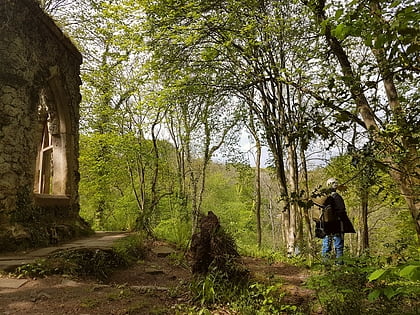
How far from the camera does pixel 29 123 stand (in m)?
5.81

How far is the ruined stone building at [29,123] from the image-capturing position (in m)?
5.27

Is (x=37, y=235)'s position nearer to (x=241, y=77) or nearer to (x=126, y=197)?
(x=241, y=77)

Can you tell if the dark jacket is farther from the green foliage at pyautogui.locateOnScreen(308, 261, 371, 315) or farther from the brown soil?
the green foliage at pyautogui.locateOnScreen(308, 261, 371, 315)

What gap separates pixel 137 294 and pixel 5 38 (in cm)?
480

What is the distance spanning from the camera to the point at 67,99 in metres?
7.89

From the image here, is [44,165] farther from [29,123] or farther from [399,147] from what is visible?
[399,147]

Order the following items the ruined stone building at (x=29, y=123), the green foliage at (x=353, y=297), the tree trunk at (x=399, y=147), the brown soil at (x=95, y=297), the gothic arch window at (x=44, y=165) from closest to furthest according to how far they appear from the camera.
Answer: the tree trunk at (x=399, y=147) → the green foliage at (x=353, y=297) → the brown soil at (x=95, y=297) → the ruined stone building at (x=29, y=123) → the gothic arch window at (x=44, y=165)

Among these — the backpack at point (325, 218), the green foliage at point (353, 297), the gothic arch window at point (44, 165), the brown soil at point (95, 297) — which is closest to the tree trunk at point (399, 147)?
the green foliage at point (353, 297)

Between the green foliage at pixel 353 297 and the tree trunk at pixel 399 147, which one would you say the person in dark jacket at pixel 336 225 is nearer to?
the green foliage at pixel 353 297

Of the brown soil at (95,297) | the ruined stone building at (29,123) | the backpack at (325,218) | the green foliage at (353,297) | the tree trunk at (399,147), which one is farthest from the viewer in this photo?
the ruined stone building at (29,123)

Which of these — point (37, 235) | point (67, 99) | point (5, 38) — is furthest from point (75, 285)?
point (67, 99)

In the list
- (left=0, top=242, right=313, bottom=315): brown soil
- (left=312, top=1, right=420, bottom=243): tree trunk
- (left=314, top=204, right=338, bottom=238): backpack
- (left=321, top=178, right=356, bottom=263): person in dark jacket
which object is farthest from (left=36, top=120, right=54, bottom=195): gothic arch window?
(left=312, top=1, right=420, bottom=243): tree trunk

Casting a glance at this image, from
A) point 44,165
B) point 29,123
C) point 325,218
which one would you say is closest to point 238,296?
point 325,218

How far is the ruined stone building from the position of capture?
5273mm
